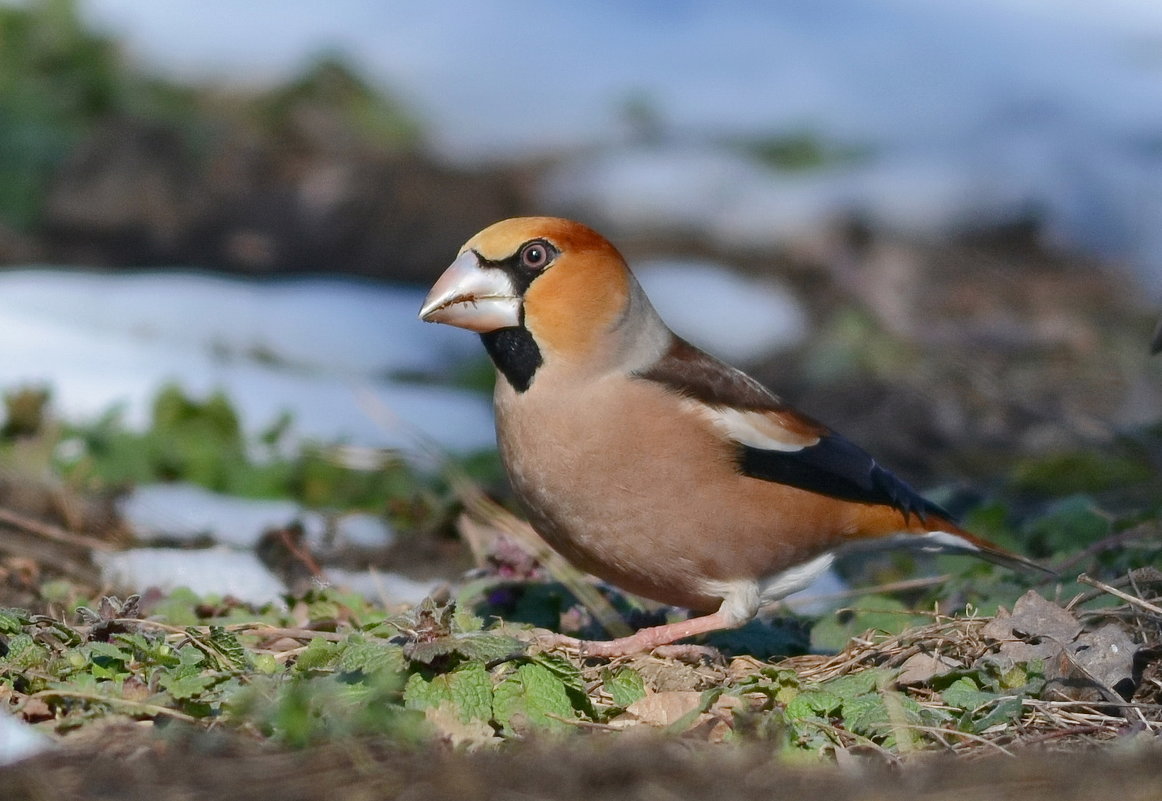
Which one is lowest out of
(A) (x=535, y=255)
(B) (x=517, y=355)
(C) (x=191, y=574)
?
(C) (x=191, y=574)

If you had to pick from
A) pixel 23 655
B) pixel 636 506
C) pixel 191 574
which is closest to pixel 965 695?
pixel 636 506

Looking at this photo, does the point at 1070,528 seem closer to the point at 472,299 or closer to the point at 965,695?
the point at 965,695

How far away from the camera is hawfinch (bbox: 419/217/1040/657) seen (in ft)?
11.8

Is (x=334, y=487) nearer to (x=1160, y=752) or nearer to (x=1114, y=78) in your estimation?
(x=1160, y=752)

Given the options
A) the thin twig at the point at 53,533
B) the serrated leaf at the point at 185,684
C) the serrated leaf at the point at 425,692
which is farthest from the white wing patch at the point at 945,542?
the thin twig at the point at 53,533

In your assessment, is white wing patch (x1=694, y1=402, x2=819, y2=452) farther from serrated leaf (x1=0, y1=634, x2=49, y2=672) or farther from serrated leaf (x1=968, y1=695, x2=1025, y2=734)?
serrated leaf (x1=0, y1=634, x2=49, y2=672)

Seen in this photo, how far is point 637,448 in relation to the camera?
360cm

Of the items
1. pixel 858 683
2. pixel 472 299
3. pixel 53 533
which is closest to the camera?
pixel 858 683

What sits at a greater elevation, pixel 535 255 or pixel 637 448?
pixel 535 255

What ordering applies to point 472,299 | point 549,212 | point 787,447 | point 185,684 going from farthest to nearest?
point 549,212
point 787,447
point 472,299
point 185,684

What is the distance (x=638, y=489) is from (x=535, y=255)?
67 centimetres

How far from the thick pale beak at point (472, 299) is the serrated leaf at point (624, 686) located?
37.6 inches

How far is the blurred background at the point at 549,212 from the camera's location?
623 centimetres

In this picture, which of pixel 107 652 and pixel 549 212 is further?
pixel 549 212
